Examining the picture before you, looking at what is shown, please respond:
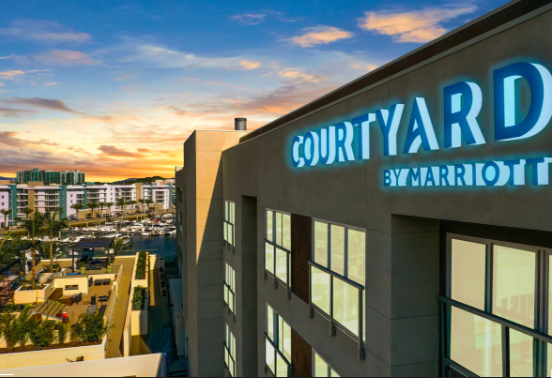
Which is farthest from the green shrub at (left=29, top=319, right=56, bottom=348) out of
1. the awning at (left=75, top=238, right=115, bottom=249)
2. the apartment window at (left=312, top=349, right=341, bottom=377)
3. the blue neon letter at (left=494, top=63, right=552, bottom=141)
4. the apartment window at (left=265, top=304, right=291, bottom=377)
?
the blue neon letter at (left=494, top=63, right=552, bottom=141)

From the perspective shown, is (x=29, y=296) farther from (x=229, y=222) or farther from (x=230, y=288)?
(x=229, y=222)

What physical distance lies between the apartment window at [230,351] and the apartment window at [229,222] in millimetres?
4976

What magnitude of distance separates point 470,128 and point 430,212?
4.77 ft

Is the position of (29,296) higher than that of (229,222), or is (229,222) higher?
(229,222)

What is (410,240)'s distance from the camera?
276 inches

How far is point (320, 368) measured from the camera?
10.0 m

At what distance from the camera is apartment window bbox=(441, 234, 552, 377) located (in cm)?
532

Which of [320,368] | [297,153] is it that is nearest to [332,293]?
[320,368]

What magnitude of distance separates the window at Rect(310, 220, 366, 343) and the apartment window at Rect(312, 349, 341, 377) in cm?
114

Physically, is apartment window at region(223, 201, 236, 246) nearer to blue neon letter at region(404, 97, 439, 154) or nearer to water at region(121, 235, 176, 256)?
blue neon letter at region(404, 97, 439, 154)

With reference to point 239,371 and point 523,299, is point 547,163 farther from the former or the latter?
point 239,371

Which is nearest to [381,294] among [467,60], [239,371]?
[467,60]

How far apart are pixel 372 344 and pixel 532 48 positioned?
5746mm

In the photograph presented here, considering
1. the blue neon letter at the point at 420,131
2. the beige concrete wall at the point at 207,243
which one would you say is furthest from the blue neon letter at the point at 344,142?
the beige concrete wall at the point at 207,243
